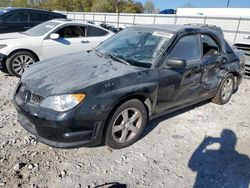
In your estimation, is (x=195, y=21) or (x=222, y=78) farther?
(x=195, y=21)

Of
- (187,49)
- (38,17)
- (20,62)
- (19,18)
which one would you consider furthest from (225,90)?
(19,18)

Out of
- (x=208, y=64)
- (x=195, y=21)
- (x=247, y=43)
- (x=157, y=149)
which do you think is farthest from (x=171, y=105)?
(x=195, y=21)

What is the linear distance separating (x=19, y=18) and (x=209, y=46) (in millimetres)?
7440

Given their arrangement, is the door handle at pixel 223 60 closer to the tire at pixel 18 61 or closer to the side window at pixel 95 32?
the side window at pixel 95 32

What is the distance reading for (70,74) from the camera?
10.5 ft

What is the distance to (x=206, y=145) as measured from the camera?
3.71 metres

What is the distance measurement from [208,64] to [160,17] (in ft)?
58.9

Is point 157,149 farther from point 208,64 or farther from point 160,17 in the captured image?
point 160,17

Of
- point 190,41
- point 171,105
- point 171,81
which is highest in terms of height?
point 190,41

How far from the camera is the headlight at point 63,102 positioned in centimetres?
277

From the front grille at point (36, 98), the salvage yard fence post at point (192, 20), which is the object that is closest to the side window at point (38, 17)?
the front grille at point (36, 98)

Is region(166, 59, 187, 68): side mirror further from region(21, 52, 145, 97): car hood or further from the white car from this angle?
the white car

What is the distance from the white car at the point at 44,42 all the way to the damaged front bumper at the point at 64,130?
3.50 m

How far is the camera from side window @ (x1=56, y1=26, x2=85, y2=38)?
6660mm
